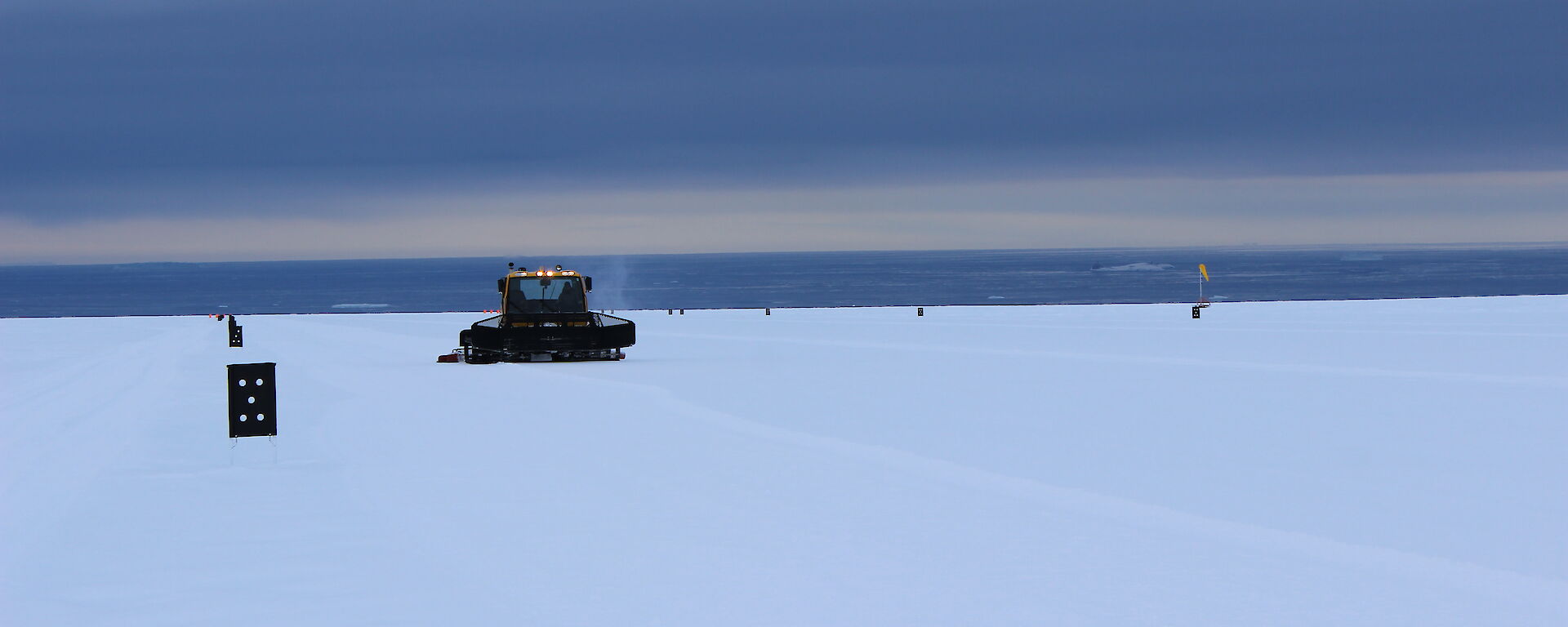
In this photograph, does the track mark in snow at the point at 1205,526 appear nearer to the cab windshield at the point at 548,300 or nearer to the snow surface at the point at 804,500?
the snow surface at the point at 804,500

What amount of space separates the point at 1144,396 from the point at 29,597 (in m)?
13.8

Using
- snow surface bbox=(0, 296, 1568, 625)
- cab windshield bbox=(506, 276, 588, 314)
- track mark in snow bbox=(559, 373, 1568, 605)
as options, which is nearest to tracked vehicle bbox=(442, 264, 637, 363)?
→ cab windshield bbox=(506, 276, 588, 314)

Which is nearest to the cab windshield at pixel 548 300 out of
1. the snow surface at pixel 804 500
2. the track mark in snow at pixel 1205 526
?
the snow surface at pixel 804 500

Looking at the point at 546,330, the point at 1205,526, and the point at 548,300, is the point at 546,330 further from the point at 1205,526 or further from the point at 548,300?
the point at 1205,526

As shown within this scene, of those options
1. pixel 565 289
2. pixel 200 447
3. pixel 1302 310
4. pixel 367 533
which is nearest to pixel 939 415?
pixel 200 447

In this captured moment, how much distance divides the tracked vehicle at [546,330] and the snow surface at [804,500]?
4.61m

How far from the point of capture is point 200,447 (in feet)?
47.3

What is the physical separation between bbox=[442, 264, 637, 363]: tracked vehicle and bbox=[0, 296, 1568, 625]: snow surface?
461 cm

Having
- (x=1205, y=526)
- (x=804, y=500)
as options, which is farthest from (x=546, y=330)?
(x=1205, y=526)

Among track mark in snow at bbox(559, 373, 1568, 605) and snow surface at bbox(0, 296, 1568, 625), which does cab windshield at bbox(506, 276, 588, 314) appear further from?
track mark in snow at bbox(559, 373, 1568, 605)

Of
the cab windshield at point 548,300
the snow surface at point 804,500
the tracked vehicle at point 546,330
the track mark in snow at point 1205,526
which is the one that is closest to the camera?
the snow surface at point 804,500

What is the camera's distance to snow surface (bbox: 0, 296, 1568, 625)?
7.56 metres

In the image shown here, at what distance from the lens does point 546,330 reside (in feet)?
95.1

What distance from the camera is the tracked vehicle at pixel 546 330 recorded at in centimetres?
2870
